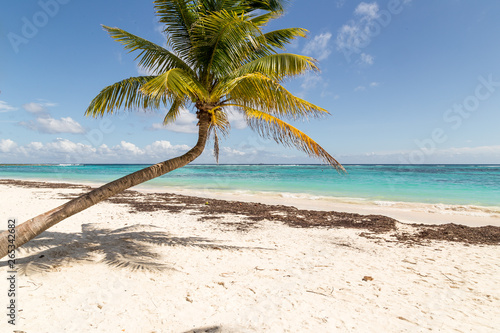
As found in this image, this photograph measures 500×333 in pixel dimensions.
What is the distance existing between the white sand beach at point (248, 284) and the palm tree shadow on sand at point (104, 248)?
22 mm

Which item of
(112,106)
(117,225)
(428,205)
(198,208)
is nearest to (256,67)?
(112,106)

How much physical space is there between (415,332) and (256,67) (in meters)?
4.45

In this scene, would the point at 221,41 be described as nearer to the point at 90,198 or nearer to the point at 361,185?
the point at 90,198

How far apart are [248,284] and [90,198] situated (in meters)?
2.53

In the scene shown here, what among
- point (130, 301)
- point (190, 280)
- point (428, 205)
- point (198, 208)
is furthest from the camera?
point (428, 205)

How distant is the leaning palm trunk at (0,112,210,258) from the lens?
10.2 ft

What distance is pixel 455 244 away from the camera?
6.23 m

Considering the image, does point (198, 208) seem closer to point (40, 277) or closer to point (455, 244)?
point (40, 277)

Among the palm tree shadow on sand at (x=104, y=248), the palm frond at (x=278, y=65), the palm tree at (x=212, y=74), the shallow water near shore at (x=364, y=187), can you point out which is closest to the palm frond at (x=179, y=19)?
the palm tree at (x=212, y=74)

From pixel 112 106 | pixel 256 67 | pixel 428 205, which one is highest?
pixel 256 67

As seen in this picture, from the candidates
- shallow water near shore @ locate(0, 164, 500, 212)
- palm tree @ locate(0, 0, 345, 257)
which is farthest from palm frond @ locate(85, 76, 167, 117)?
shallow water near shore @ locate(0, 164, 500, 212)

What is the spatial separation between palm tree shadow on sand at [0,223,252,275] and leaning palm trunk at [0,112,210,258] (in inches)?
39.8

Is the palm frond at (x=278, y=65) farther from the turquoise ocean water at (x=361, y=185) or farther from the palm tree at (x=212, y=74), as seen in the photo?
the turquoise ocean water at (x=361, y=185)

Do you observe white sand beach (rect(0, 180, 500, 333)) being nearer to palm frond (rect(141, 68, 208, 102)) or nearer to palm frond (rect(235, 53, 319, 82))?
palm frond (rect(141, 68, 208, 102))
